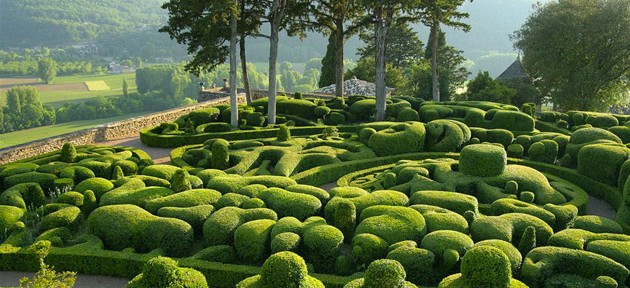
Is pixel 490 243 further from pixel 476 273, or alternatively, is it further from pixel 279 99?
pixel 279 99

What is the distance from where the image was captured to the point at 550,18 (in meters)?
40.5

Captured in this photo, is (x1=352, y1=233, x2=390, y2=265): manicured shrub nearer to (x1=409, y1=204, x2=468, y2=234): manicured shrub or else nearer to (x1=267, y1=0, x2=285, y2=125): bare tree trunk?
(x1=409, y1=204, x2=468, y2=234): manicured shrub

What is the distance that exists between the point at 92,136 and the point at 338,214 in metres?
20.0

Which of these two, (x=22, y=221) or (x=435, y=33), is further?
(x=435, y=33)

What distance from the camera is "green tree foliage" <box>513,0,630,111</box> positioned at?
127 ft

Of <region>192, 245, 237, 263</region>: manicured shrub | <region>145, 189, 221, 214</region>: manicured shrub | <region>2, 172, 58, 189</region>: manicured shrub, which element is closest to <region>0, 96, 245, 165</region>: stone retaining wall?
<region>2, 172, 58, 189</region>: manicured shrub

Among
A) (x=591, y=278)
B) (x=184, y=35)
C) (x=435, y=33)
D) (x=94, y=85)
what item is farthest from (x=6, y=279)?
(x=94, y=85)

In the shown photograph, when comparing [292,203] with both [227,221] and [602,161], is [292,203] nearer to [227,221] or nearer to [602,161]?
[227,221]

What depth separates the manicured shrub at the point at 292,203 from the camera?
580 inches

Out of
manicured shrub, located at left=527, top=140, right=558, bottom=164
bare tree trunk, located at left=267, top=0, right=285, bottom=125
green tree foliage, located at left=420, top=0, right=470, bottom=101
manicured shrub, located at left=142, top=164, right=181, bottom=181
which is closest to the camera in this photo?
manicured shrub, located at left=142, top=164, right=181, bottom=181

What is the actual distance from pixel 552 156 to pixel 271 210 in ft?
47.0

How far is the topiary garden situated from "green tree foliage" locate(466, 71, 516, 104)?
50.2ft

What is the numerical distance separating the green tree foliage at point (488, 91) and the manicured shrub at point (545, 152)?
17.1 m

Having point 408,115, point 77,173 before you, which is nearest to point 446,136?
point 408,115
